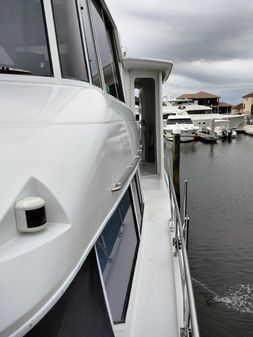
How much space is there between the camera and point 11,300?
911 millimetres

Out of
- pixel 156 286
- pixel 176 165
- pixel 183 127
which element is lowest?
pixel 183 127

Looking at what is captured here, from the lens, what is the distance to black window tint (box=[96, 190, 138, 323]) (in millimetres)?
1934

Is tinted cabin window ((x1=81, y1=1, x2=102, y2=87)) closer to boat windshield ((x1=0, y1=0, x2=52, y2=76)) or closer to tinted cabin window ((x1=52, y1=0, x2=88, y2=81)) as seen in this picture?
tinted cabin window ((x1=52, y1=0, x2=88, y2=81))

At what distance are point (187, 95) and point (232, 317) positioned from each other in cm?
7666

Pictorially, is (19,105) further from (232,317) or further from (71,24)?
(232,317)

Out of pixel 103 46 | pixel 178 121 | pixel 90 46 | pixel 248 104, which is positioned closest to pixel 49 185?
pixel 90 46

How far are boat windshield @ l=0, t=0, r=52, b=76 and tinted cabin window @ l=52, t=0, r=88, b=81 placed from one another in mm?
89

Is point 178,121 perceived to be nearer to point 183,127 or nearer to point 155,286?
point 183,127

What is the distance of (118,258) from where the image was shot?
233 cm

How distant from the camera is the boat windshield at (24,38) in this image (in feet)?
6.43

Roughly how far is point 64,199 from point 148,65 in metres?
6.21

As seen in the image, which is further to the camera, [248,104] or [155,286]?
[248,104]

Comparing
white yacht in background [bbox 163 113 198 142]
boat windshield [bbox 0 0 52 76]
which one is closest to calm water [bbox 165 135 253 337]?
boat windshield [bbox 0 0 52 76]

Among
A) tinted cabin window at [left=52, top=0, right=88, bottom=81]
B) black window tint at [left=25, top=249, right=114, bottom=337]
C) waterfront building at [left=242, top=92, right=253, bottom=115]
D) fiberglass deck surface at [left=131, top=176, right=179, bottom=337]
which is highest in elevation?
tinted cabin window at [left=52, top=0, right=88, bottom=81]
